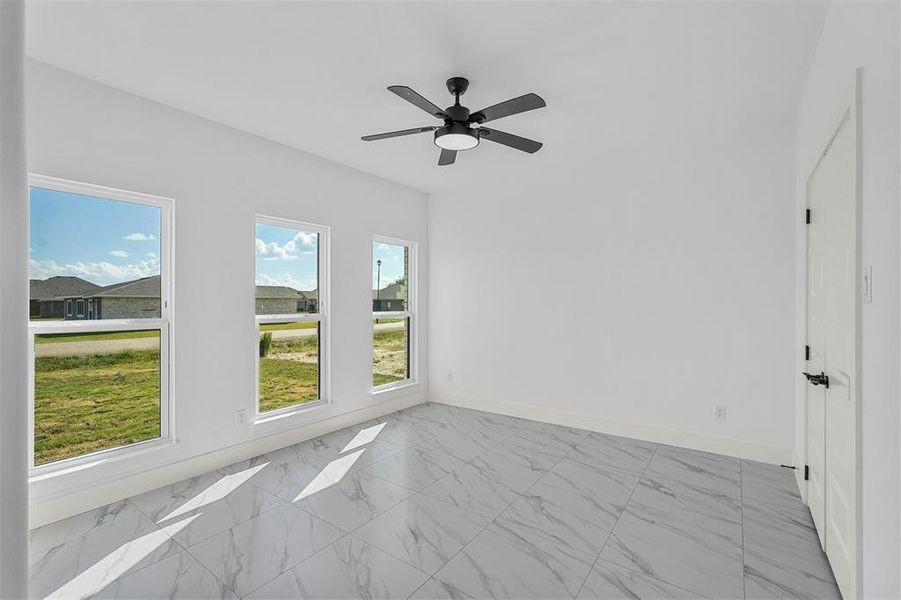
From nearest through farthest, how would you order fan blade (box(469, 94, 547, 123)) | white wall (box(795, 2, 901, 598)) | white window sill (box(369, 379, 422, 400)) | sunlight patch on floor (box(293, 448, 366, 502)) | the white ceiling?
white wall (box(795, 2, 901, 598)), the white ceiling, fan blade (box(469, 94, 547, 123)), sunlight patch on floor (box(293, 448, 366, 502)), white window sill (box(369, 379, 422, 400))

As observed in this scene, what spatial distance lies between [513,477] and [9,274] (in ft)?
10.6

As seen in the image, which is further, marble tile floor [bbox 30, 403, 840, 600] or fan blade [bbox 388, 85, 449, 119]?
fan blade [bbox 388, 85, 449, 119]

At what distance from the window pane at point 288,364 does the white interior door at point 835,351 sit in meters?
3.85

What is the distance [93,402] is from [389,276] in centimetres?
298

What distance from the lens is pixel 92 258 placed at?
9.46 feet

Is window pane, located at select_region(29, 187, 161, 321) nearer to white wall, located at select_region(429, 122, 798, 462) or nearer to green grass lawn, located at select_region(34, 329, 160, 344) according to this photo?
green grass lawn, located at select_region(34, 329, 160, 344)

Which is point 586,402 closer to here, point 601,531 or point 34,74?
point 601,531

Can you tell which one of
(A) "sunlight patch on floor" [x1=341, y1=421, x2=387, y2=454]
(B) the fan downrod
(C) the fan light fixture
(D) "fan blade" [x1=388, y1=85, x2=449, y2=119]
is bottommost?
(A) "sunlight patch on floor" [x1=341, y1=421, x2=387, y2=454]

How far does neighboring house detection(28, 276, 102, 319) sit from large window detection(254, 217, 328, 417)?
1209mm

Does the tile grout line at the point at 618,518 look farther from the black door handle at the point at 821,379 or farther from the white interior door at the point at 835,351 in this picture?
the black door handle at the point at 821,379

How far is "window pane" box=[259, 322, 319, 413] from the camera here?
3.87 m

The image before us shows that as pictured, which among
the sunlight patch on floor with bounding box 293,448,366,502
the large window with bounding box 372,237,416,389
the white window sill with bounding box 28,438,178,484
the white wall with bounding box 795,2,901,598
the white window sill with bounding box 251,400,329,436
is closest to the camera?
the white wall with bounding box 795,2,901,598

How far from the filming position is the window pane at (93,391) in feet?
8.81

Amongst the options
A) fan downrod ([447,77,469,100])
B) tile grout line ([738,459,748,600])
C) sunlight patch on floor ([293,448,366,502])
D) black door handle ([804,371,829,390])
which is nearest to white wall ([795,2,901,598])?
tile grout line ([738,459,748,600])
